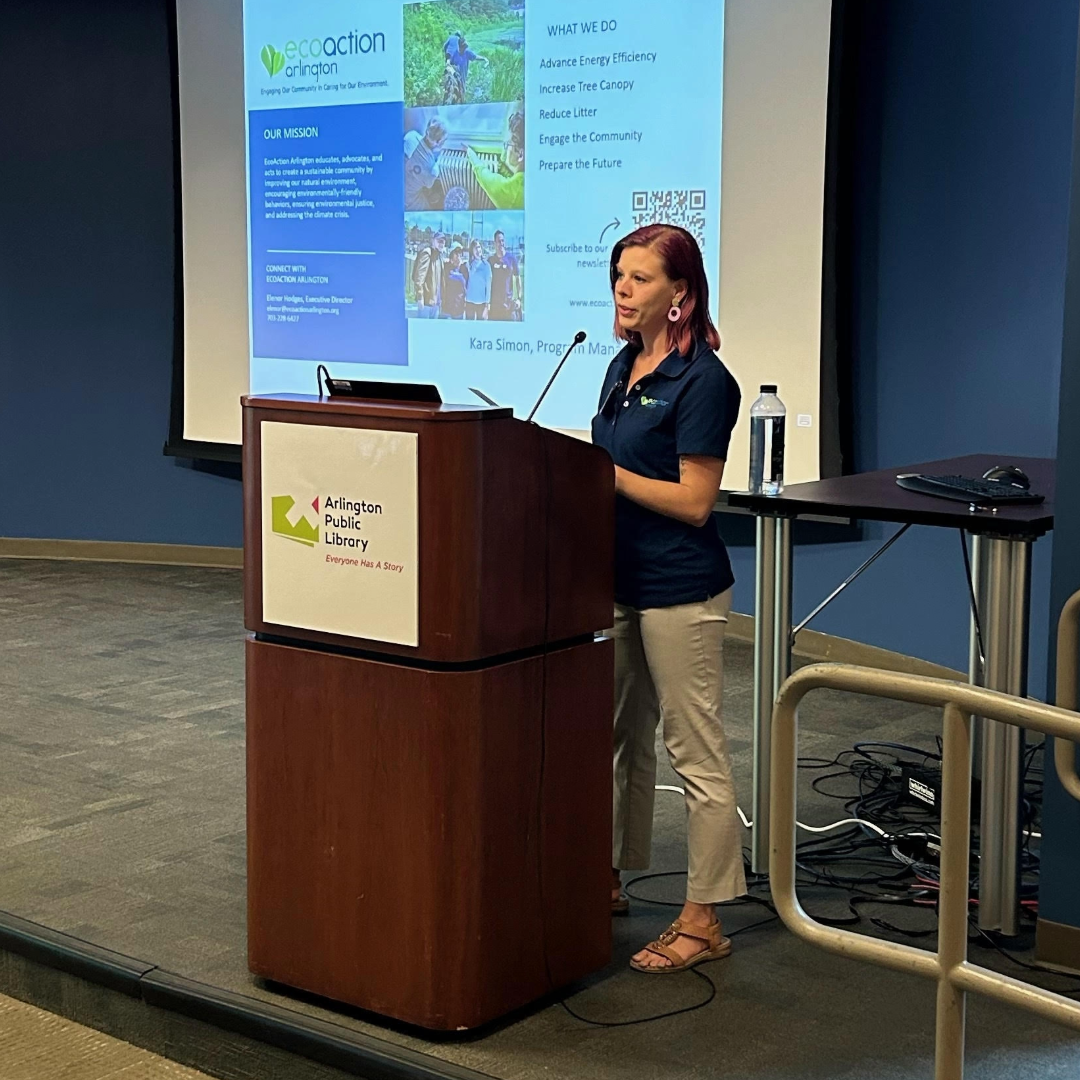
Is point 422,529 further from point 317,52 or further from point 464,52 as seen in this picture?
point 317,52

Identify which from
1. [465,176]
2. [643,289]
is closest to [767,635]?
[643,289]

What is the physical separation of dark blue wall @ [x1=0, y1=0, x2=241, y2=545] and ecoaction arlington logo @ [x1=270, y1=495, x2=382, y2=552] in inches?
190

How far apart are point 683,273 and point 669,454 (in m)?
0.32

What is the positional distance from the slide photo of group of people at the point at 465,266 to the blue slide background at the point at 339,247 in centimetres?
10

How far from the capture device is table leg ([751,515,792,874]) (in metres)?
3.32

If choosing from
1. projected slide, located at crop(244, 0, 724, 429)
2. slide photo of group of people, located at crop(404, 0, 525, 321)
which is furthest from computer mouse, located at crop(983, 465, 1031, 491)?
slide photo of group of people, located at crop(404, 0, 525, 321)

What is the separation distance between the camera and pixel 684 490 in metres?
2.74

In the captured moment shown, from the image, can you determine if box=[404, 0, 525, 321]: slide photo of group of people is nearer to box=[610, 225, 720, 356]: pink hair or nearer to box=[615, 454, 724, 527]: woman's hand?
box=[610, 225, 720, 356]: pink hair

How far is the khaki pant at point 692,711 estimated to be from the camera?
284cm

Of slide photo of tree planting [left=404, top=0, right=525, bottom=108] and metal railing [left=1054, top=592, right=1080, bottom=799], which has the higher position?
slide photo of tree planting [left=404, top=0, right=525, bottom=108]

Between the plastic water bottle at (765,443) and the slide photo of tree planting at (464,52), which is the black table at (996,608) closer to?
the plastic water bottle at (765,443)

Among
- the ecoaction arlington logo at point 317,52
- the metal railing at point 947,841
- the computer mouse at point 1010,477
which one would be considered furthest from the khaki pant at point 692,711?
the ecoaction arlington logo at point 317,52

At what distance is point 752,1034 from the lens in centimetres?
264

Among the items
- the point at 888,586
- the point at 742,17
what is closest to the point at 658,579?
the point at 888,586
